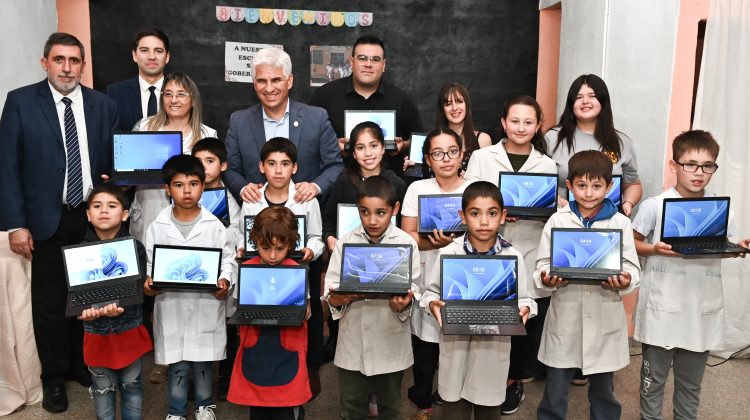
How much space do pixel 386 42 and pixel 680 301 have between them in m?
3.82

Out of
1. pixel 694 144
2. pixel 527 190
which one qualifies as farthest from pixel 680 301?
pixel 527 190

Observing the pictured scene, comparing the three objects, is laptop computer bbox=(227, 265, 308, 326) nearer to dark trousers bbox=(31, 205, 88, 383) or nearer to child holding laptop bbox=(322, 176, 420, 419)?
child holding laptop bbox=(322, 176, 420, 419)

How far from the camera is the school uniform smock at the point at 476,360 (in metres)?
2.95

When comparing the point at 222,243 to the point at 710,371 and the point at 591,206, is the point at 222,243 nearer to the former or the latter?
the point at 591,206

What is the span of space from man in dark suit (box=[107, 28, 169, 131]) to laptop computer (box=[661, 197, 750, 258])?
3025 millimetres

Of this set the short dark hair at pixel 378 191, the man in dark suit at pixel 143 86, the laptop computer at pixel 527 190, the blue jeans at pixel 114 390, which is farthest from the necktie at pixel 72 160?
the laptop computer at pixel 527 190

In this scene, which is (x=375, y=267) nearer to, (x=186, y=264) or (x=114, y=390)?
(x=186, y=264)

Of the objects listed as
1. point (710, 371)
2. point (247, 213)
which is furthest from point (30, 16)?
point (710, 371)

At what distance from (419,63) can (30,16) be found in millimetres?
3312

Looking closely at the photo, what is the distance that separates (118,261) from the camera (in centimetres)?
306

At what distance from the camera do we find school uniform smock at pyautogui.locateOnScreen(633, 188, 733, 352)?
129 inches

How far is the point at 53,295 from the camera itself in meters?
3.79

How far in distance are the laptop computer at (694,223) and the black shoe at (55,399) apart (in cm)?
338

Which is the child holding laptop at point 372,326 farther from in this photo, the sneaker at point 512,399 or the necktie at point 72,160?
the necktie at point 72,160
